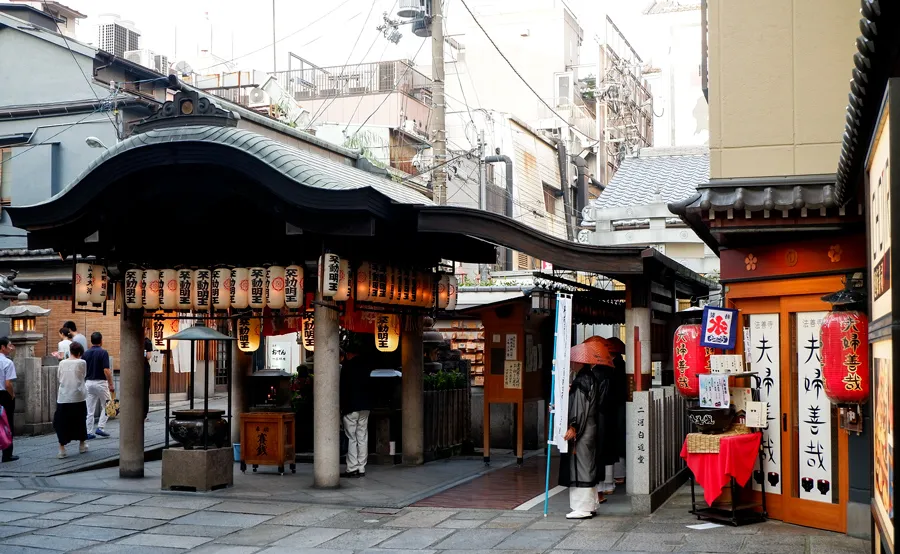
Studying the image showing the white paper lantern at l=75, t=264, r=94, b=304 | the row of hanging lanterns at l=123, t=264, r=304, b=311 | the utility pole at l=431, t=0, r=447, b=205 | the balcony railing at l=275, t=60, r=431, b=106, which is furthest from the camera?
the balcony railing at l=275, t=60, r=431, b=106

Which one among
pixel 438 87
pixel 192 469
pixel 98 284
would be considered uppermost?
pixel 438 87

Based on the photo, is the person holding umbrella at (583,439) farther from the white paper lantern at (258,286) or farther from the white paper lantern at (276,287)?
the white paper lantern at (258,286)

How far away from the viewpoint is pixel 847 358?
9.60 metres

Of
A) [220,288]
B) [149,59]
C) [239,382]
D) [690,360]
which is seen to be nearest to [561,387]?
[690,360]

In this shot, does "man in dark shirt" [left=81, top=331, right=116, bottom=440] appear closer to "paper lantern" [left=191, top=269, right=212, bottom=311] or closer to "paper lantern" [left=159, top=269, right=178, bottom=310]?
"paper lantern" [left=159, top=269, right=178, bottom=310]

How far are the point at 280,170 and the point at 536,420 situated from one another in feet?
29.3

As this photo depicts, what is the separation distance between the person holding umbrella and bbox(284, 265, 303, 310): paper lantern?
14.3 ft

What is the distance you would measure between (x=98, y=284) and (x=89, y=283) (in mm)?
134

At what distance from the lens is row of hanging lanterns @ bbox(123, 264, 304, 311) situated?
47.0ft

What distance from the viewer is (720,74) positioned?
12.2 metres

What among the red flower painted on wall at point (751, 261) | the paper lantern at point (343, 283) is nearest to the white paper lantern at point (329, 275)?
the paper lantern at point (343, 283)

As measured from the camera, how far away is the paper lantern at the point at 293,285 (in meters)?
14.2

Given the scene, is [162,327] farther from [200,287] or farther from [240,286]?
[240,286]

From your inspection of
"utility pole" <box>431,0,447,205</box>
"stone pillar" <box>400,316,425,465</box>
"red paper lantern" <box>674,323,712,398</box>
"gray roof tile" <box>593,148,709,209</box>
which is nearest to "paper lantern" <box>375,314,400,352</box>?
"stone pillar" <box>400,316,425,465</box>
